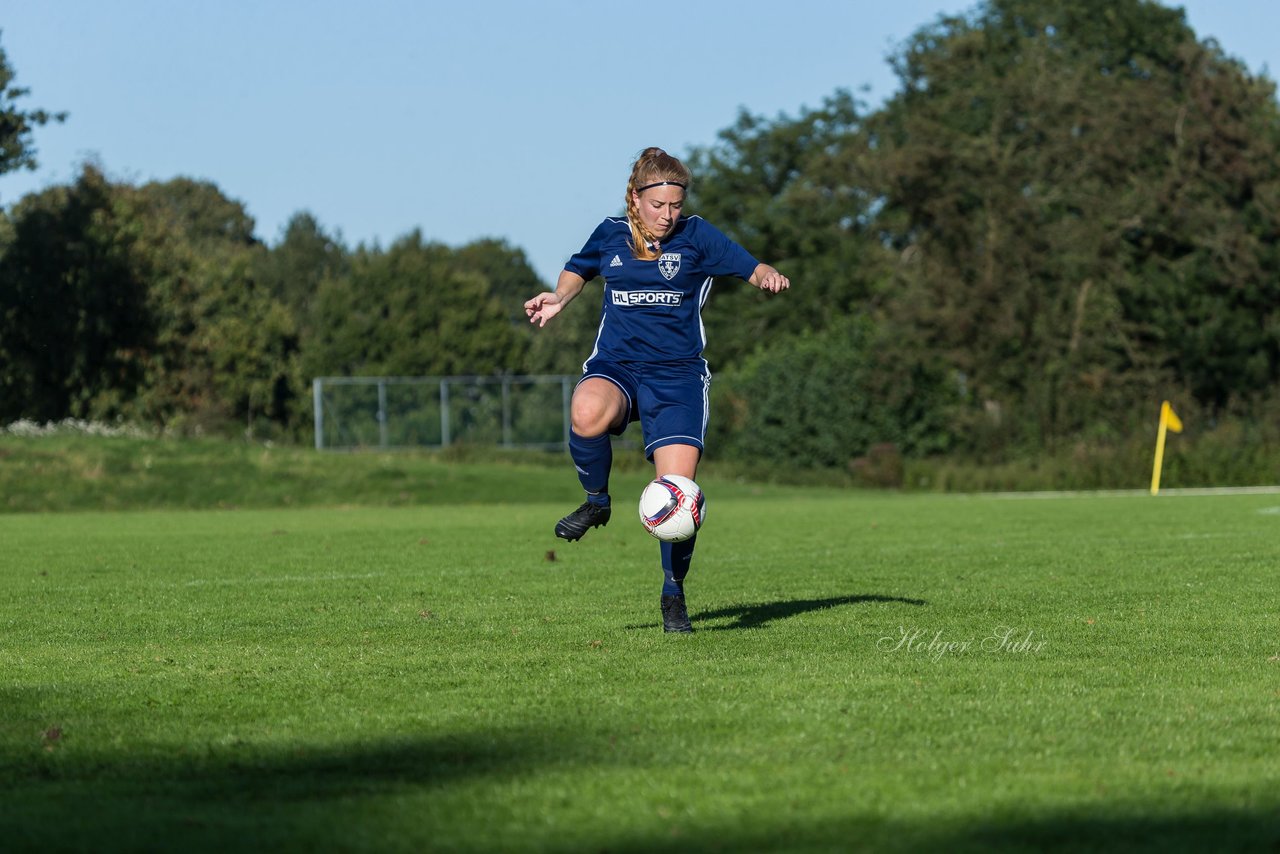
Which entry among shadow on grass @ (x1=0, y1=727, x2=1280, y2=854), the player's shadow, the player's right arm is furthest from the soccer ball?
shadow on grass @ (x1=0, y1=727, x2=1280, y2=854)

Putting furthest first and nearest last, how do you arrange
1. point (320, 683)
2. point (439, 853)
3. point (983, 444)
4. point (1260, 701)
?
1. point (983, 444)
2. point (320, 683)
3. point (1260, 701)
4. point (439, 853)

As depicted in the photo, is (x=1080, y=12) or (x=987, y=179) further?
(x=1080, y=12)

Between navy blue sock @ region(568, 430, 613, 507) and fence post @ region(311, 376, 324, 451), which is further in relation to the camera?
fence post @ region(311, 376, 324, 451)

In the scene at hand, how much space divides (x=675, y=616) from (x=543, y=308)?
173 cm

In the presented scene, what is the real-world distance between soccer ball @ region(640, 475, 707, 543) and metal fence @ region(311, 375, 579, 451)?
41585mm

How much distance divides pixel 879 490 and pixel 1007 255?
27.1 feet

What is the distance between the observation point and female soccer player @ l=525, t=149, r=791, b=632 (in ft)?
27.3

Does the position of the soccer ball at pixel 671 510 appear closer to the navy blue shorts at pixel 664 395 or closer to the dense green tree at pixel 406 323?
the navy blue shorts at pixel 664 395

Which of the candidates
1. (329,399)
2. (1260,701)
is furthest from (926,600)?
(329,399)

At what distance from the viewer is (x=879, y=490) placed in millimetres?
38656

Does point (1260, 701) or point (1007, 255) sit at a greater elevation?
point (1007, 255)

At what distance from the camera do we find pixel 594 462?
861 cm

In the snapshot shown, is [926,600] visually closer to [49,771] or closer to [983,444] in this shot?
[49,771]

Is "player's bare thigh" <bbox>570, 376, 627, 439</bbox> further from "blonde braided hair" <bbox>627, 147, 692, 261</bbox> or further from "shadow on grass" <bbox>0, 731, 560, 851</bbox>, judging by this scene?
"shadow on grass" <bbox>0, 731, 560, 851</bbox>
